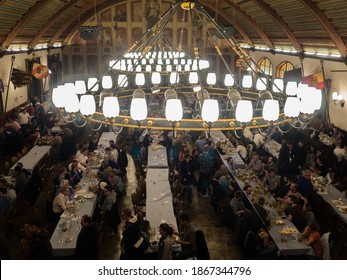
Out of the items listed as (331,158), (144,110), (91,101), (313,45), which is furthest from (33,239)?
(313,45)

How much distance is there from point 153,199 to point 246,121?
14.3 feet

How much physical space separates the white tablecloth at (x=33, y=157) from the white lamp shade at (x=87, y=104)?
6283 mm

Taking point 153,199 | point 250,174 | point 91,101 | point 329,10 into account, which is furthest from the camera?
point 329,10

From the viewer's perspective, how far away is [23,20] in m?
16.2

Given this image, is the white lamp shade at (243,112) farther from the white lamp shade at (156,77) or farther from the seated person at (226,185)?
the seated person at (226,185)

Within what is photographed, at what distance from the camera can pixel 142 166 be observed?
463 inches

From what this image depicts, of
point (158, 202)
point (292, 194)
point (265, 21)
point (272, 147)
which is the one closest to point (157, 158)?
point (158, 202)

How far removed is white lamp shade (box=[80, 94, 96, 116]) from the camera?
529 cm

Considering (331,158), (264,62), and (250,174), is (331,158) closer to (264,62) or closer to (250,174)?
(250,174)

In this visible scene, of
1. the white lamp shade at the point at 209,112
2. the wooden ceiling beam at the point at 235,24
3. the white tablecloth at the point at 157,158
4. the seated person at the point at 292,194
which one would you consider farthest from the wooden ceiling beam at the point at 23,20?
the white lamp shade at the point at 209,112

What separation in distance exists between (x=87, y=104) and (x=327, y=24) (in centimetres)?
1027

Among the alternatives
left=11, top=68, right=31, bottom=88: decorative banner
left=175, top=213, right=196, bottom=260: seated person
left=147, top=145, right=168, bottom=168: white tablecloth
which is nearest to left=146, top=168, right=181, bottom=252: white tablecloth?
left=175, top=213, right=196, bottom=260: seated person

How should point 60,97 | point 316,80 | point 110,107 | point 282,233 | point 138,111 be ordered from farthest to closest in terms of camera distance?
point 316,80 → point 282,233 → point 60,97 → point 110,107 → point 138,111

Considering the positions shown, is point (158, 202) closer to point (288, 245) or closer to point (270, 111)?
point (288, 245)
